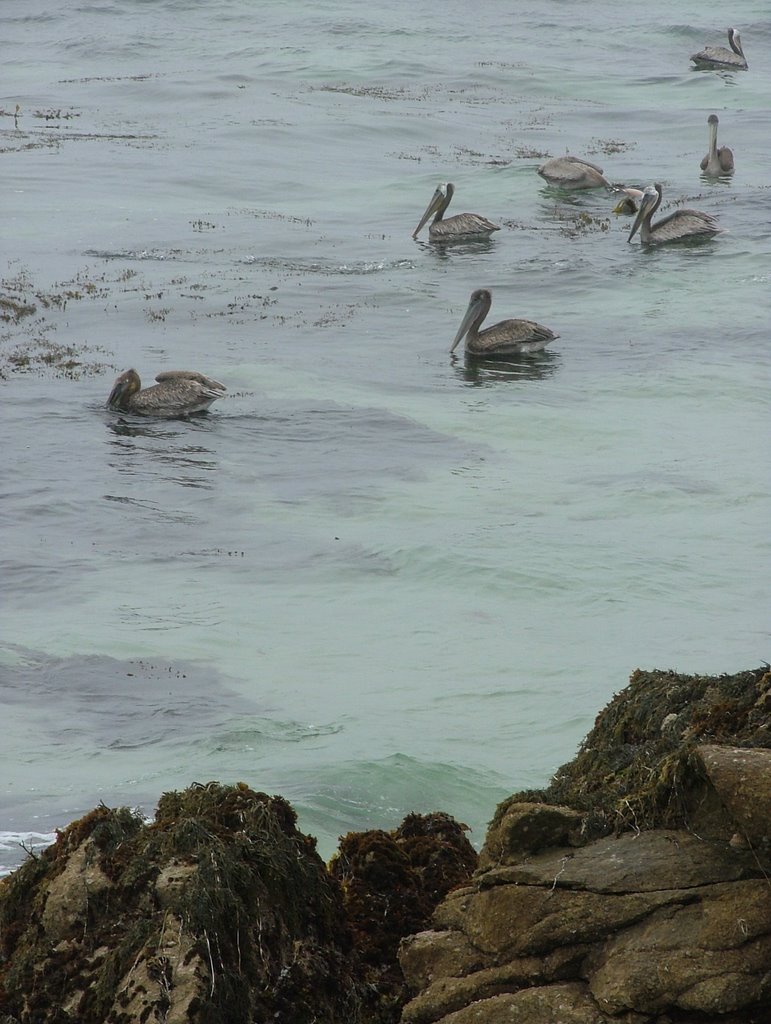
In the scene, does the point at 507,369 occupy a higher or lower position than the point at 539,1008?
lower

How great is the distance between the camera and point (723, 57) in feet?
132

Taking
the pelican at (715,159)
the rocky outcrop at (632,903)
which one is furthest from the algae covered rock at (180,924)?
the pelican at (715,159)

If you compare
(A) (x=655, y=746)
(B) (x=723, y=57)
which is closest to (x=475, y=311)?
(A) (x=655, y=746)

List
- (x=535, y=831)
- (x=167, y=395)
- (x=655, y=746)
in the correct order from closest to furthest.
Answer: (x=535, y=831)
(x=655, y=746)
(x=167, y=395)

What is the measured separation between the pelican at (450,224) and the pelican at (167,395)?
8.92m

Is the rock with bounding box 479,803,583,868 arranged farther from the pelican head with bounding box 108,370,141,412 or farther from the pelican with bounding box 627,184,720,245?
the pelican with bounding box 627,184,720,245

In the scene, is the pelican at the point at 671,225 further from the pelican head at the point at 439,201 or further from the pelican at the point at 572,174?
the pelican head at the point at 439,201

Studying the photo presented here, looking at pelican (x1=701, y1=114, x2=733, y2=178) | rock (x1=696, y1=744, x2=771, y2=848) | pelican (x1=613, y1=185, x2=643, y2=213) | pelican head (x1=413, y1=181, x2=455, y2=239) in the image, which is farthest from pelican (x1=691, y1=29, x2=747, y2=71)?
rock (x1=696, y1=744, x2=771, y2=848)

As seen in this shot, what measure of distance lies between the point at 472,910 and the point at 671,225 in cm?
2023

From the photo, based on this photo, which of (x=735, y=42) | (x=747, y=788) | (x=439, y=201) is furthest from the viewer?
(x=735, y=42)

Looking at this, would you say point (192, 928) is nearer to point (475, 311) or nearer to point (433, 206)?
point (475, 311)

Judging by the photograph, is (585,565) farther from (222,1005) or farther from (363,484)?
(222,1005)

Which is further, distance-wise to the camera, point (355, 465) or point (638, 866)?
point (355, 465)

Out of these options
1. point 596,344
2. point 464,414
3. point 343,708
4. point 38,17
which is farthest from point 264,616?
point 38,17
